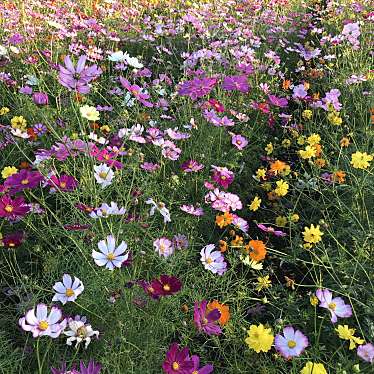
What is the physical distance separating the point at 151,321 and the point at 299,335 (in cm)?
41

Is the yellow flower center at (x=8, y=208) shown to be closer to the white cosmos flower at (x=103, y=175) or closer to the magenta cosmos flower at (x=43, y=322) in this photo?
the white cosmos flower at (x=103, y=175)

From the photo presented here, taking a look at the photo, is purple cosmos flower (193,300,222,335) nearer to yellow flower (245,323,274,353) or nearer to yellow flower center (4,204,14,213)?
yellow flower (245,323,274,353)

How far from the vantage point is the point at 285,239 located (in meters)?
2.03

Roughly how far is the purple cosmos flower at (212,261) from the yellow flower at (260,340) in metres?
0.32

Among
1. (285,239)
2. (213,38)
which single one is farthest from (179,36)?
(285,239)

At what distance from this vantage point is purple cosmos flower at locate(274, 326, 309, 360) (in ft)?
3.96

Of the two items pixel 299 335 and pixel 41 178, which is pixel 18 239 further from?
pixel 299 335

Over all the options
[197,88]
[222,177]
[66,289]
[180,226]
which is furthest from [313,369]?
[197,88]

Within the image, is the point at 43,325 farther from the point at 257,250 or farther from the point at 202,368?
the point at 257,250

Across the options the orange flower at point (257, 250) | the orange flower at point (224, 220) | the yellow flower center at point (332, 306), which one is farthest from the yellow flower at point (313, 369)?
the orange flower at point (224, 220)

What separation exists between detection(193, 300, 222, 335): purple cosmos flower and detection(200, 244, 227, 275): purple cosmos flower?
0.84ft

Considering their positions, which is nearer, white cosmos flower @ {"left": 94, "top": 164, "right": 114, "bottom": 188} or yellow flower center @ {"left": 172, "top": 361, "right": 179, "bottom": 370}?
yellow flower center @ {"left": 172, "top": 361, "right": 179, "bottom": 370}

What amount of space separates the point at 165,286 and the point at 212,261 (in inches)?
14.0

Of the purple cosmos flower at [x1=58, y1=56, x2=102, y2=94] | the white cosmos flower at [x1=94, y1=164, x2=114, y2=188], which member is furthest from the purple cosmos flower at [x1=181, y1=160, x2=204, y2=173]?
the purple cosmos flower at [x1=58, y1=56, x2=102, y2=94]
